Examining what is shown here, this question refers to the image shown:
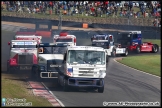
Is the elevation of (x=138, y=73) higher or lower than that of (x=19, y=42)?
lower

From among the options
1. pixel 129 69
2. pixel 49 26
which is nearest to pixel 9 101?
pixel 129 69

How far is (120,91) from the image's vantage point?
19344 millimetres

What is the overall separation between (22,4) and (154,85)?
118 ft

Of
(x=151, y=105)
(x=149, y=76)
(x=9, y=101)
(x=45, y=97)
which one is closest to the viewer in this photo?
(x=9, y=101)

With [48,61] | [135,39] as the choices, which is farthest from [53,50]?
[135,39]

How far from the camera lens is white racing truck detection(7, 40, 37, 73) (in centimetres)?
2523

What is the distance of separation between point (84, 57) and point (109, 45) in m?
18.6

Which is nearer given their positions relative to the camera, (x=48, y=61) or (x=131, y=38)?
(x=48, y=61)

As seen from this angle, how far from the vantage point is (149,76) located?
2470 cm

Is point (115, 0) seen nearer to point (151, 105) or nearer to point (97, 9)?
point (97, 9)

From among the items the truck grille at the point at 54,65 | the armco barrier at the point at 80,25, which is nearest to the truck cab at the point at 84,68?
the truck grille at the point at 54,65

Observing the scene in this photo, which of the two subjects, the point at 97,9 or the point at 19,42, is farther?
the point at 97,9

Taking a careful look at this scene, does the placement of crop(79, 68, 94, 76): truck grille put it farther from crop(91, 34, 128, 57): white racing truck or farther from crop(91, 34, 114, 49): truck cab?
crop(91, 34, 114, 49): truck cab

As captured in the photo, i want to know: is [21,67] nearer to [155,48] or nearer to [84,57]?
[84,57]
